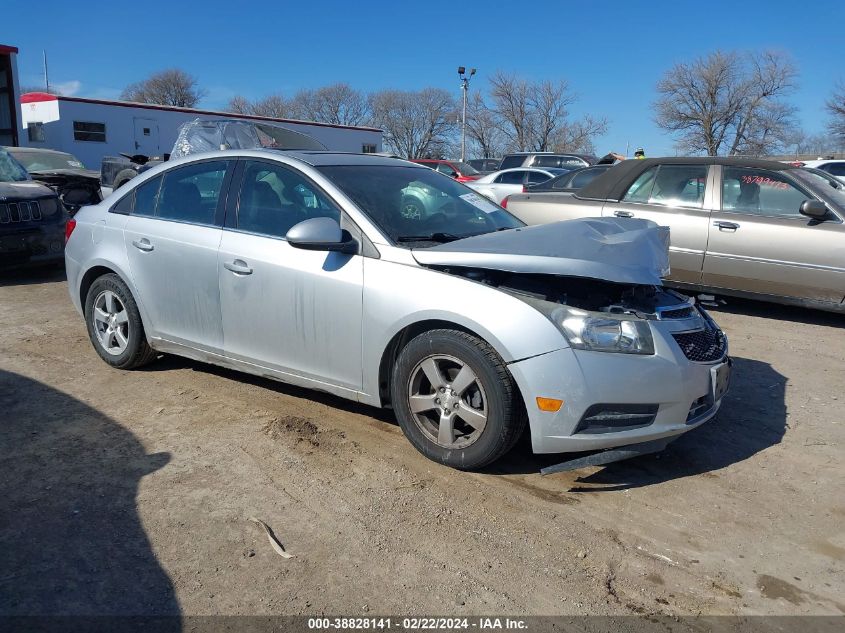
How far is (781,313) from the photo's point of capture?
718 centimetres

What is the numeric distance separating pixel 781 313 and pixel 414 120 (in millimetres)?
63474

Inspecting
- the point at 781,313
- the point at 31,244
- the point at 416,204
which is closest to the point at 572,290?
the point at 416,204

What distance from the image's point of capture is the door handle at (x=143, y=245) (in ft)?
15.1

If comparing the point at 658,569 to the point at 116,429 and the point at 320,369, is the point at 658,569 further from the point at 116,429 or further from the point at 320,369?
the point at 116,429

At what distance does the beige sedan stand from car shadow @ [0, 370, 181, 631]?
548 cm

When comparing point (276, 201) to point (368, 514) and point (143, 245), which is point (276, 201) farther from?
point (368, 514)

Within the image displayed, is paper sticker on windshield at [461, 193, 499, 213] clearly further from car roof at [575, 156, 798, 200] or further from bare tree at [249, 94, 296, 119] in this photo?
bare tree at [249, 94, 296, 119]

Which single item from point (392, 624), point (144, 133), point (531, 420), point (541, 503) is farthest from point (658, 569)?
point (144, 133)

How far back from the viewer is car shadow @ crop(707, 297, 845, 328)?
688cm

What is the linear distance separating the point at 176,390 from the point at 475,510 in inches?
96.1

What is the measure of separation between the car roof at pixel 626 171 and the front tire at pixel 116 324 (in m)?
4.98

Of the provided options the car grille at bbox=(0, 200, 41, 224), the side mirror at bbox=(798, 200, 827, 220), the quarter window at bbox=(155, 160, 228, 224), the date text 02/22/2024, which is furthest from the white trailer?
the date text 02/22/2024

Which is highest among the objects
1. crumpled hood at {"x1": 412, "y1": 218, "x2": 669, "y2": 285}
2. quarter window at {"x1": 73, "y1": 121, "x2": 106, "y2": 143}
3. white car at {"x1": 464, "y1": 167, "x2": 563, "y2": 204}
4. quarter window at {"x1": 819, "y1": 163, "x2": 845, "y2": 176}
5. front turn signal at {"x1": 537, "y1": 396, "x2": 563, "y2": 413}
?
quarter window at {"x1": 73, "y1": 121, "x2": 106, "y2": 143}

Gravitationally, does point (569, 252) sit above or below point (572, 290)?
above
